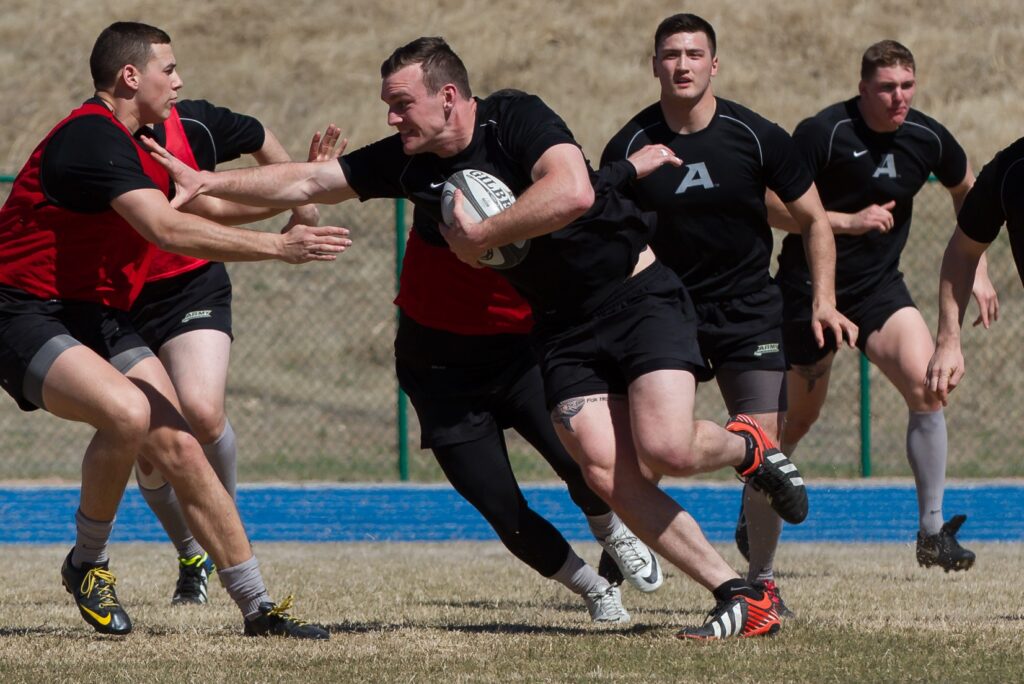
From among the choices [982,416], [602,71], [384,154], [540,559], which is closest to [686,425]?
[540,559]

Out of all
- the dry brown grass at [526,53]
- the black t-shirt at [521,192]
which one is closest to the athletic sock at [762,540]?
the black t-shirt at [521,192]

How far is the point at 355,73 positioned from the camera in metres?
24.0

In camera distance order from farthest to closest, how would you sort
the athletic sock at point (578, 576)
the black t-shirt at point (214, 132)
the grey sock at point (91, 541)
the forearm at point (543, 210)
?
the black t-shirt at point (214, 132) → the athletic sock at point (578, 576) → the grey sock at point (91, 541) → the forearm at point (543, 210)

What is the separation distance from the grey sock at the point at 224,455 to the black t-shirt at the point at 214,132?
1227mm

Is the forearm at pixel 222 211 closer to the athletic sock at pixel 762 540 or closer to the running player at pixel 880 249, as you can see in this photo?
the athletic sock at pixel 762 540

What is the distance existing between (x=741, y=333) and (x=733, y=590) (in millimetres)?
1309

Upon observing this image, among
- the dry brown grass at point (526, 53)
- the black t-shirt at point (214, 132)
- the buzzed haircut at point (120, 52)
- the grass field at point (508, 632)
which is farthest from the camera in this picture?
the dry brown grass at point (526, 53)

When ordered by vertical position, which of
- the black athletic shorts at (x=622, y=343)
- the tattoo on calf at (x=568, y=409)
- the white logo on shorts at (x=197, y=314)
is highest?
the black athletic shorts at (x=622, y=343)

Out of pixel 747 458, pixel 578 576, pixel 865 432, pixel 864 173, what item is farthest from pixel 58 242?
pixel 865 432

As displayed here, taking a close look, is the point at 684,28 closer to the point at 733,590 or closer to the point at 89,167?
the point at 733,590

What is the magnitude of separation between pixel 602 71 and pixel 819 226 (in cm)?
1787

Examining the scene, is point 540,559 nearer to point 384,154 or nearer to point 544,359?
point 544,359

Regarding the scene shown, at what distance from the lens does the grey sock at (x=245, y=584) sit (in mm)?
5672

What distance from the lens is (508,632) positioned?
5863mm
